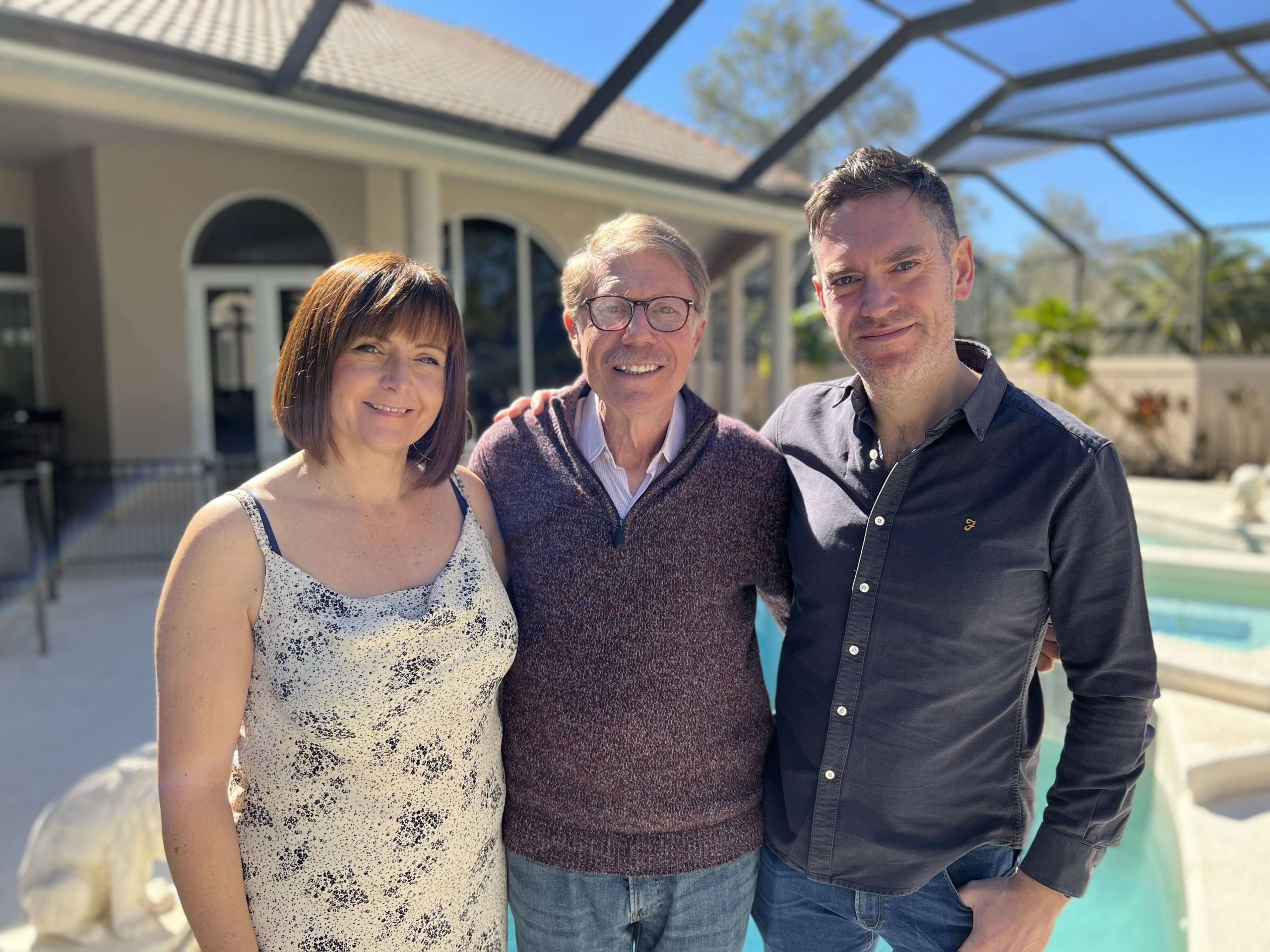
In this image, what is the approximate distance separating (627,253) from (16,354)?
11.8 m

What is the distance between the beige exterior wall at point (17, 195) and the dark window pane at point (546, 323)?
604cm

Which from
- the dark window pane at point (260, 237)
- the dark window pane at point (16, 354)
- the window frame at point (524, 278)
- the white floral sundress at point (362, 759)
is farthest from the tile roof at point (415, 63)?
the white floral sundress at point (362, 759)

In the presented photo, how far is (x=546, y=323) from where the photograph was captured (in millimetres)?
12523

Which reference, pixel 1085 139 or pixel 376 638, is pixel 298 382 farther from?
pixel 1085 139

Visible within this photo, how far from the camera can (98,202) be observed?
30.9 feet

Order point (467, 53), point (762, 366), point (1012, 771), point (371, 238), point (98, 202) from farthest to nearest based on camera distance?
1. point (762, 366)
2. point (467, 53)
3. point (371, 238)
4. point (98, 202)
5. point (1012, 771)

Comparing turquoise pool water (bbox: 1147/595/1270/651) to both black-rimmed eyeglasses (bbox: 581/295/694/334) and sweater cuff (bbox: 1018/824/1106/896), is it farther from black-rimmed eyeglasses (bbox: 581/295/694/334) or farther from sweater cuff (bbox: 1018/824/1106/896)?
black-rimmed eyeglasses (bbox: 581/295/694/334)

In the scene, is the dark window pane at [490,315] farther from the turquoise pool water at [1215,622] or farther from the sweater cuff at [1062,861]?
the sweater cuff at [1062,861]

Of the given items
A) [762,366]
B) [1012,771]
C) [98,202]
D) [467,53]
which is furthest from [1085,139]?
[1012,771]

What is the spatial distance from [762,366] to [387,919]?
1905 cm

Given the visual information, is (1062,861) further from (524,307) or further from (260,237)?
(524,307)

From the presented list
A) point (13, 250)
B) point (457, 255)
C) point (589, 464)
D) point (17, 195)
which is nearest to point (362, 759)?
point (589, 464)

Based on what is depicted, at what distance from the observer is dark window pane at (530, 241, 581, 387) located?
12469mm

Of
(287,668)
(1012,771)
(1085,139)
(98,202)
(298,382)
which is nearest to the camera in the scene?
(287,668)
